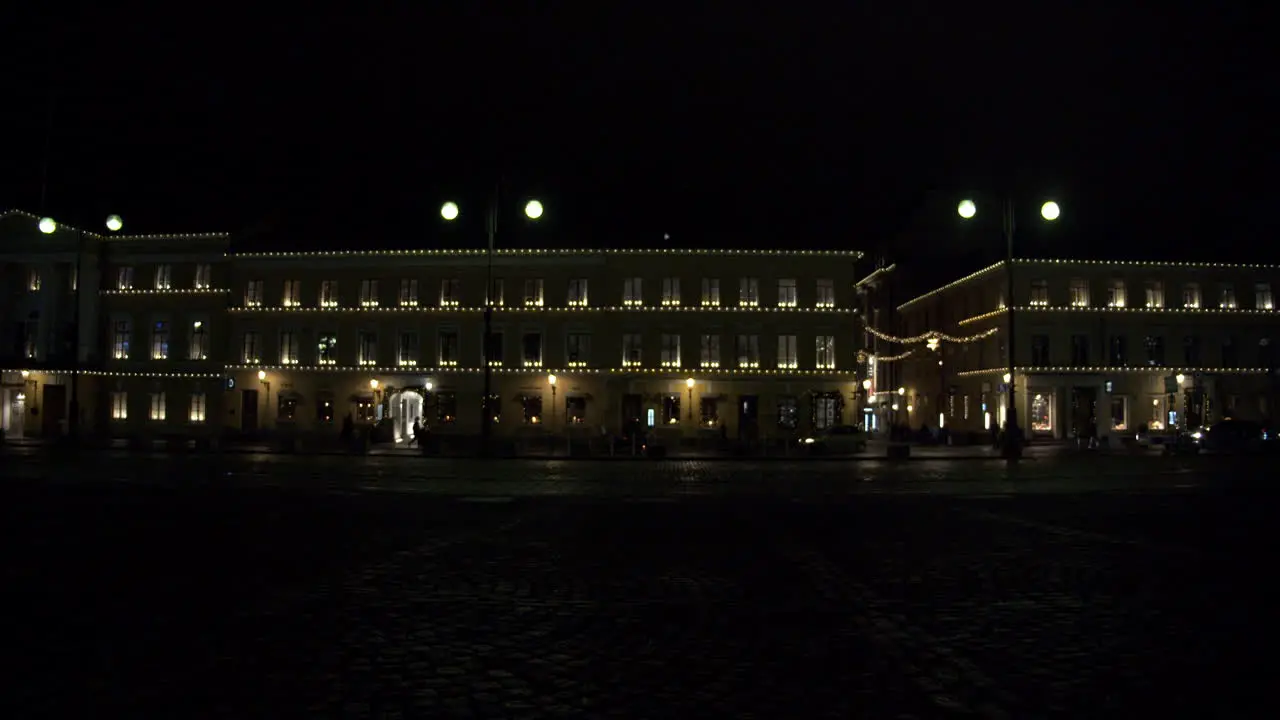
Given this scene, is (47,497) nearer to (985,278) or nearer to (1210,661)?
(1210,661)

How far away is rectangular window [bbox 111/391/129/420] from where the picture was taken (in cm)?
6153

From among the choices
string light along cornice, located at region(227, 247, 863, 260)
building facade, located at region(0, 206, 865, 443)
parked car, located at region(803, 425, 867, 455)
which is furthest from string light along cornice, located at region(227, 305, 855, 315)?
parked car, located at region(803, 425, 867, 455)

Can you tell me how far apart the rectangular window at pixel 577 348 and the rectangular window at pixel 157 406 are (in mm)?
25147

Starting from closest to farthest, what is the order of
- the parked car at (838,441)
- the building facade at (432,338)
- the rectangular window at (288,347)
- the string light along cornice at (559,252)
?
1. the parked car at (838,441)
2. the string light along cornice at (559,252)
3. the building facade at (432,338)
4. the rectangular window at (288,347)

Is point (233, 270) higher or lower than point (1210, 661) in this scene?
higher

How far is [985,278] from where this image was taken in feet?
215

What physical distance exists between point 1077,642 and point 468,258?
53.8 meters

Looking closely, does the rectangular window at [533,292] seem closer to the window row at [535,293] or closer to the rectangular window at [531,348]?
the window row at [535,293]

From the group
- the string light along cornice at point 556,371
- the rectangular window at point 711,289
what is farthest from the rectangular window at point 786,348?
the rectangular window at point 711,289

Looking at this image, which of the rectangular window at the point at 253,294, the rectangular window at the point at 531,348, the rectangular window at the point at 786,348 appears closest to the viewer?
the rectangular window at the point at 786,348

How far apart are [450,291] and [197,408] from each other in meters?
17.2

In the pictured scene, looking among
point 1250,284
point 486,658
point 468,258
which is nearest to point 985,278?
point 1250,284

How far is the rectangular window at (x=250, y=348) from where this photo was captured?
202 ft

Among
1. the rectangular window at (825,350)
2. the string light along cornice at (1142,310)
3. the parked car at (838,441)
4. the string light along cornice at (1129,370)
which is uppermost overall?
the string light along cornice at (1142,310)
